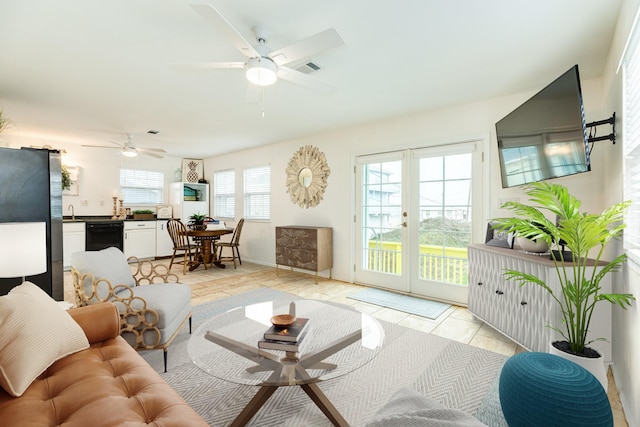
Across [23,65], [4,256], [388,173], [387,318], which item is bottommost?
[387,318]

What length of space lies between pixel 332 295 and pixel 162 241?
4547mm

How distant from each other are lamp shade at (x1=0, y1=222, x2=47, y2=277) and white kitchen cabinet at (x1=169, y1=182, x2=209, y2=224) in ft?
18.0

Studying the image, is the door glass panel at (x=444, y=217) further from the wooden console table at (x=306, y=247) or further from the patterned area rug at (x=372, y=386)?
the wooden console table at (x=306, y=247)

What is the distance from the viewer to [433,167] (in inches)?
150

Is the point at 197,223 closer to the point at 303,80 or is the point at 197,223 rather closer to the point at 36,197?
the point at 36,197

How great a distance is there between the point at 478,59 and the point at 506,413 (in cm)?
254

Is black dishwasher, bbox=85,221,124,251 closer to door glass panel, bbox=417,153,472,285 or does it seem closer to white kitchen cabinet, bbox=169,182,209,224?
white kitchen cabinet, bbox=169,182,209,224

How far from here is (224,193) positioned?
7102 millimetres

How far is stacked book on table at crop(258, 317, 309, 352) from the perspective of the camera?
63.1 inches

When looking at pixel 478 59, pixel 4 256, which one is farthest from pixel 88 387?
pixel 478 59

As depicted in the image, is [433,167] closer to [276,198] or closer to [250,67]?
[250,67]

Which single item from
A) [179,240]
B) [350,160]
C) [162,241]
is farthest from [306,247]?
[162,241]

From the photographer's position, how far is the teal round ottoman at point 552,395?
1.20 meters

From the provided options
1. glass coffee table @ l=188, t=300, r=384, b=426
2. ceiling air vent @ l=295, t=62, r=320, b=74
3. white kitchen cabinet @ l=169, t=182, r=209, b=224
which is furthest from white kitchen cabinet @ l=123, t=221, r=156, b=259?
ceiling air vent @ l=295, t=62, r=320, b=74
